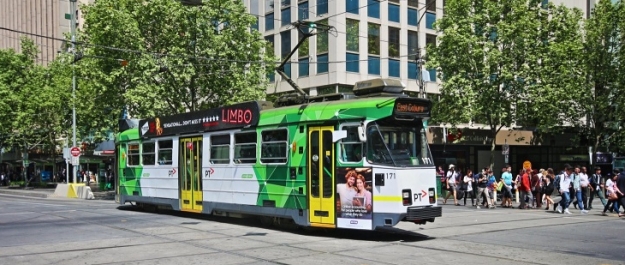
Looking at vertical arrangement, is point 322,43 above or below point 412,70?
above

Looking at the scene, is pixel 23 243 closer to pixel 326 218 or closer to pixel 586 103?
pixel 326 218

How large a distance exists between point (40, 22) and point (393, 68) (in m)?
60.7

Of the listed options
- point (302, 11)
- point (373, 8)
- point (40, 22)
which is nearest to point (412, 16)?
point (373, 8)

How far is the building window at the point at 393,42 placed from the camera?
130 feet

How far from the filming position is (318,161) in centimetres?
1353

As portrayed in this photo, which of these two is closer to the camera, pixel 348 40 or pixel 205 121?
pixel 205 121

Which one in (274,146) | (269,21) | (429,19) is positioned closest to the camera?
(274,146)

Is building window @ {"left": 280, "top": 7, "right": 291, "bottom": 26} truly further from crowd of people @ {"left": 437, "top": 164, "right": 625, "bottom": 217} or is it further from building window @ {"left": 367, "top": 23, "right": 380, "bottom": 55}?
crowd of people @ {"left": 437, "top": 164, "right": 625, "bottom": 217}

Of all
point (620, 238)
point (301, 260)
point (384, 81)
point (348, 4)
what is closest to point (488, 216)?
point (620, 238)

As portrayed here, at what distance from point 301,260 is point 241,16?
74.9ft

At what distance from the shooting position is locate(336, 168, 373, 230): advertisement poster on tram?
41.6 ft

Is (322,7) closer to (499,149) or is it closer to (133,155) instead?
(499,149)

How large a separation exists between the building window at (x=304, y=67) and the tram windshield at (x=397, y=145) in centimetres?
2617

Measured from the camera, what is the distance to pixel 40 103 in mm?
45094
